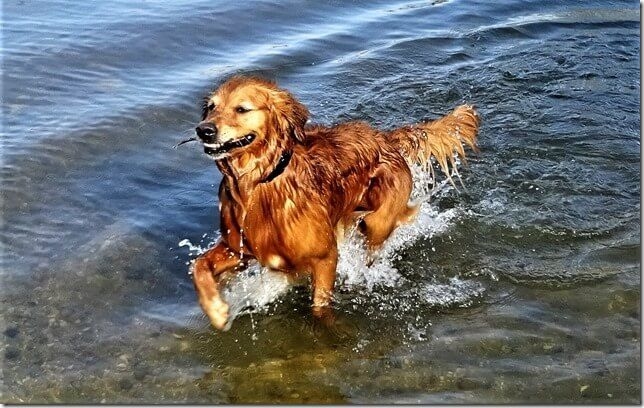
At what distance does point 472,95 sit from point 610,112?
1.65m

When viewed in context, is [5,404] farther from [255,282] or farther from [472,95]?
[472,95]

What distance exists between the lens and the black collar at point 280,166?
4.95 metres

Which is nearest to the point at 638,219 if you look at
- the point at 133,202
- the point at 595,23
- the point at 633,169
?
the point at 633,169

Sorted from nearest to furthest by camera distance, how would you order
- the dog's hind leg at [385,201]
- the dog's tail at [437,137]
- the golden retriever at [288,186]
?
the golden retriever at [288,186] → the dog's hind leg at [385,201] → the dog's tail at [437,137]

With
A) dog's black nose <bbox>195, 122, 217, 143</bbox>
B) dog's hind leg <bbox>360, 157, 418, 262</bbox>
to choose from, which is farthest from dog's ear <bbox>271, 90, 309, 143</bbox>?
dog's hind leg <bbox>360, 157, 418, 262</bbox>

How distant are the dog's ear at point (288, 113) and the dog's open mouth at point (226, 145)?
24cm

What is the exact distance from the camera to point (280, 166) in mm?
4988

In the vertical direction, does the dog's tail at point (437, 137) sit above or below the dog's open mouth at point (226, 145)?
below

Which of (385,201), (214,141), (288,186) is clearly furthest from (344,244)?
(214,141)

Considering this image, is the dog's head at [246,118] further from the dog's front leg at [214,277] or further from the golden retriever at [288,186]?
the dog's front leg at [214,277]

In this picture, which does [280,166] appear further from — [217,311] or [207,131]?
[217,311]

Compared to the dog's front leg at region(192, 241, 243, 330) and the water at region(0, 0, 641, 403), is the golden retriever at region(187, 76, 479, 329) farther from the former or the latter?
the water at region(0, 0, 641, 403)

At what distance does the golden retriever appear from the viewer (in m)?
4.72

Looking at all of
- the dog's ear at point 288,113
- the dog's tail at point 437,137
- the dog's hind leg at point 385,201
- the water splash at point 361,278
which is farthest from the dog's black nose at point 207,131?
the dog's tail at point 437,137
